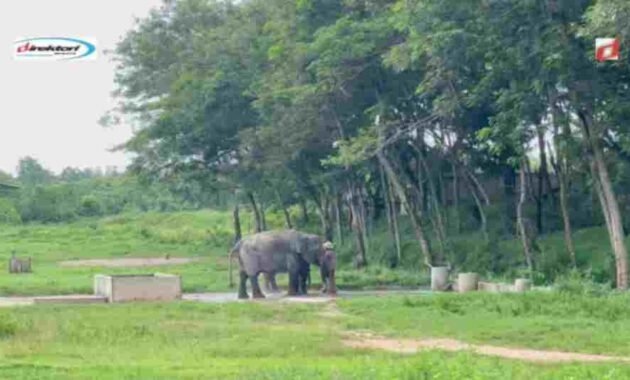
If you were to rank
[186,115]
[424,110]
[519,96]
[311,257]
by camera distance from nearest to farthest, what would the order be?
[519,96], [311,257], [424,110], [186,115]

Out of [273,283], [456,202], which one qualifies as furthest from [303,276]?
[456,202]

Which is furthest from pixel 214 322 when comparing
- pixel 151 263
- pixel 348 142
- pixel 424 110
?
pixel 151 263

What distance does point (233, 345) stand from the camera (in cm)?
2023

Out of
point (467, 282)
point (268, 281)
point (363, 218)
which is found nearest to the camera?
point (467, 282)

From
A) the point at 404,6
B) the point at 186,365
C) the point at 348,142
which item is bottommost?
the point at 186,365

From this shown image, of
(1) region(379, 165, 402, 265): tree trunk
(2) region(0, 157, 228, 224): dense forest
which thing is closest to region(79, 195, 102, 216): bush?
(2) region(0, 157, 228, 224): dense forest

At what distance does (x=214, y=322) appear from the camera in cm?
2397

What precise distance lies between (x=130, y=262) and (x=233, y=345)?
2980 centimetres

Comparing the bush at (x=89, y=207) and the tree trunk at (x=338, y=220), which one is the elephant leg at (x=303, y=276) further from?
the bush at (x=89, y=207)

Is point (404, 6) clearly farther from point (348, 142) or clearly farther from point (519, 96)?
point (348, 142)

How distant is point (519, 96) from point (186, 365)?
48.3 feet

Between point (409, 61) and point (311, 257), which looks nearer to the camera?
point (409, 61)

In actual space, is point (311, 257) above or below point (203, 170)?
below

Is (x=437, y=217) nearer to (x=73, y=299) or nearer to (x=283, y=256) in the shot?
(x=283, y=256)
